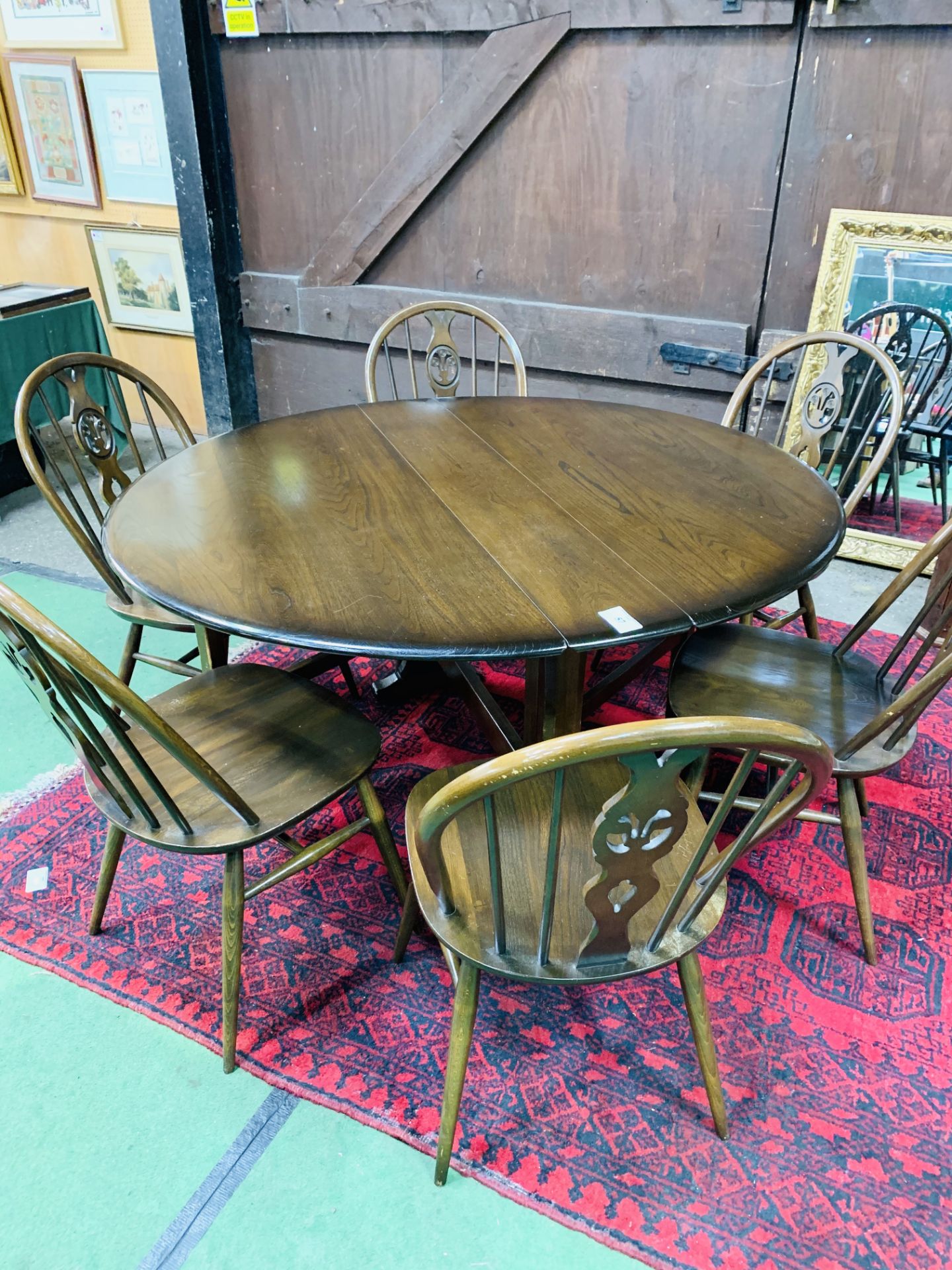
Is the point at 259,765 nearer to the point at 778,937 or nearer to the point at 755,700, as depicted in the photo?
the point at 755,700

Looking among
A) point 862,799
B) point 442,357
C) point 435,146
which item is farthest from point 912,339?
point 435,146

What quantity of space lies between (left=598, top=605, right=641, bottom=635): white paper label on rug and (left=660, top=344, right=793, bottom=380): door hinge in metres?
1.86

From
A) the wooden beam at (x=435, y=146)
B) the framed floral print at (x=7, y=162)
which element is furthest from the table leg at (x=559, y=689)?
the framed floral print at (x=7, y=162)

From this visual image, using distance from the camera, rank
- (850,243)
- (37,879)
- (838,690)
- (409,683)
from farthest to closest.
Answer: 1. (850,243)
2. (409,683)
3. (37,879)
4. (838,690)

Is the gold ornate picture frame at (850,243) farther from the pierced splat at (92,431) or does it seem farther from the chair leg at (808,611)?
the pierced splat at (92,431)

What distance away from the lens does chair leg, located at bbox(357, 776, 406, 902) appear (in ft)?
5.00

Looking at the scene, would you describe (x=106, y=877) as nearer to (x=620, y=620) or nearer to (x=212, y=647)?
(x=212, y=647)

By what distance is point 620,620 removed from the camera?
1232 mm

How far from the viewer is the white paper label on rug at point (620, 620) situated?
121cm

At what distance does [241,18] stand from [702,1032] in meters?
3.58

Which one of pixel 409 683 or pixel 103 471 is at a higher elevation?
pixel 103 471

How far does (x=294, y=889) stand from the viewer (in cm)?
175

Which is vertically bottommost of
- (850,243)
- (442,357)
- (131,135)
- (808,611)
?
(808,611)

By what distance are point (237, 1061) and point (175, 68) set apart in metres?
→ 3.39
